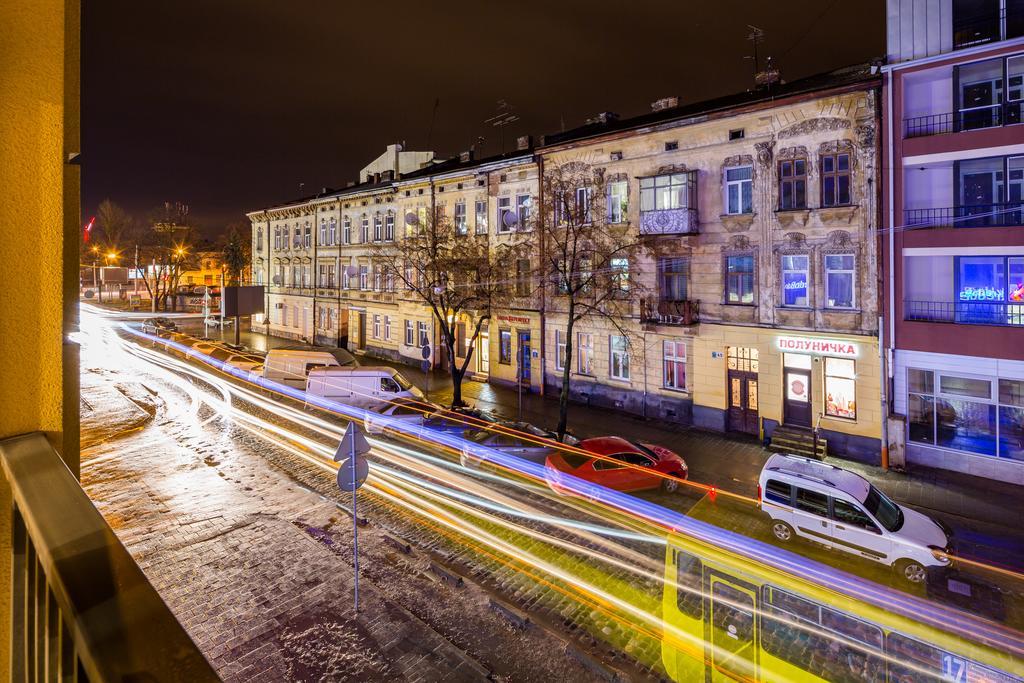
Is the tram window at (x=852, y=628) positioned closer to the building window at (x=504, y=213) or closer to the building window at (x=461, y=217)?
the building window at (x=504, y=213)

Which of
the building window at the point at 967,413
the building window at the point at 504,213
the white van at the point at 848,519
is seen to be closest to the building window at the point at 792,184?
the building window at the point at 967,413

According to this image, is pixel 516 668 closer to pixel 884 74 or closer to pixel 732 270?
pixel 732 270

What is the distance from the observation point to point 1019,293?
15.2 meters

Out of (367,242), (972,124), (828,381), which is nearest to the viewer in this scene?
(972,124)

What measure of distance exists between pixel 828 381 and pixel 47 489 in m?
20.2

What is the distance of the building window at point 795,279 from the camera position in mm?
18578

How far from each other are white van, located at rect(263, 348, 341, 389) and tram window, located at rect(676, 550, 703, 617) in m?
18.8

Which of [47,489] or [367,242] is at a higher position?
[367,242]

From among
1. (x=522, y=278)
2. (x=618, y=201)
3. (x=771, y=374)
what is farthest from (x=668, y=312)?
(x=522, y=278)

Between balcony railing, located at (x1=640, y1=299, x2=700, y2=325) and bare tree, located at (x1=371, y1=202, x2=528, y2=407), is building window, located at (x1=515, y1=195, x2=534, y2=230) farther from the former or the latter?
balcony railing, located at (x1=640, y1=299, x2=700, y2=325)

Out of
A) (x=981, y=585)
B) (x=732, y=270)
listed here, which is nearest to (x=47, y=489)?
(x=981, y=585)

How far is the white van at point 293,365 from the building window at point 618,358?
1230 cm

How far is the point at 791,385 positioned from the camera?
61.9ft

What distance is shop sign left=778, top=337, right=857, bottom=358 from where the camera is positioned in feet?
57.6
